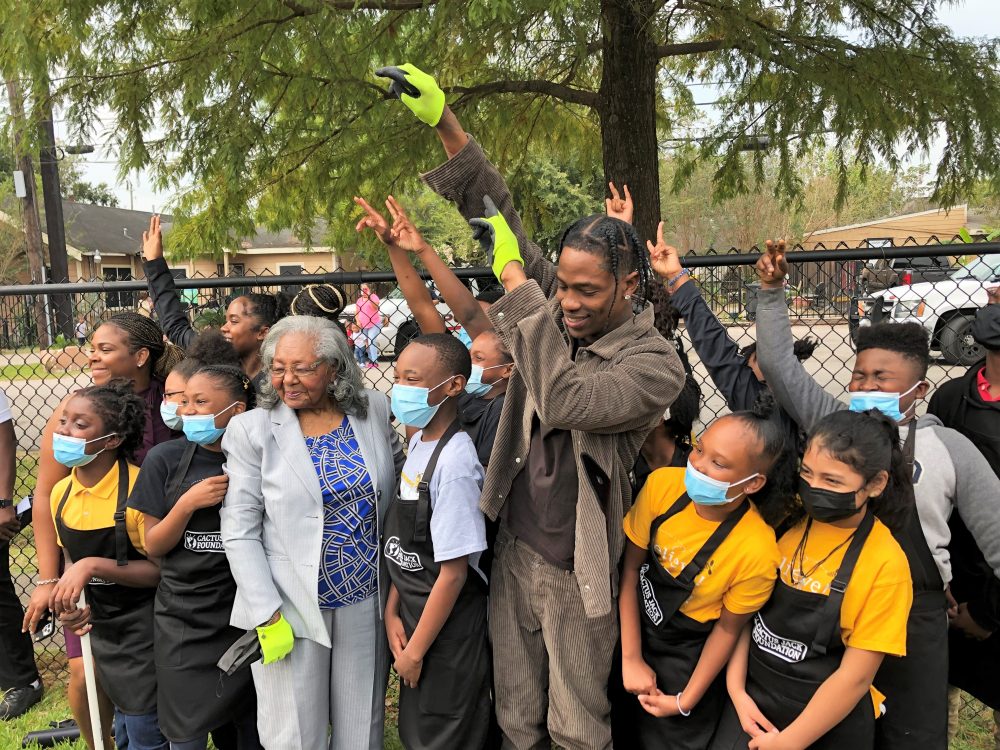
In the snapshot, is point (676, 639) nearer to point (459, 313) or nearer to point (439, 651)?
point (439, 651)

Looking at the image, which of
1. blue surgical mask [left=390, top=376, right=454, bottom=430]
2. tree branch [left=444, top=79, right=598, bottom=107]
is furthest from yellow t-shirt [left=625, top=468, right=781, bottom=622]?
tree branch [left=444, top=79, right=598, bottom=107]

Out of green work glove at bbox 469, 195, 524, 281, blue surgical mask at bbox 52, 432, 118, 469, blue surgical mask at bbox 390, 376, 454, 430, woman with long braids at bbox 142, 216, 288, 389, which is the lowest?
blue surgical mask at bbox 52, 432, 118, 469

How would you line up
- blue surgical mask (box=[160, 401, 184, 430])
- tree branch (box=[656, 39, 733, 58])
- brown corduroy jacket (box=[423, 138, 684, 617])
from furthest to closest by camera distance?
tree branch (box=[656, 39, 733, 58]) → blue surgical mask (box=[160, 401, 184, 430]) → brown corduroy jacket (box=[423, 138, 684, 617])

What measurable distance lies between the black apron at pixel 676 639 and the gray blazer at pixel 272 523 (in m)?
1.00

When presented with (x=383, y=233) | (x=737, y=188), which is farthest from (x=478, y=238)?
(x=737, y=188)

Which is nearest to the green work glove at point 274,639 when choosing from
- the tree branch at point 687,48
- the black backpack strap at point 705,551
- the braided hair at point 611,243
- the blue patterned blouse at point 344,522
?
the blue patterned blouse at point 344,522

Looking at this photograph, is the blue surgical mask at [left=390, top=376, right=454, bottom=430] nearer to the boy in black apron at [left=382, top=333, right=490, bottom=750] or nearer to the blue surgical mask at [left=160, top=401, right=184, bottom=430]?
the boy in black apron at [left=382, top=333, right=490, bottom=750]

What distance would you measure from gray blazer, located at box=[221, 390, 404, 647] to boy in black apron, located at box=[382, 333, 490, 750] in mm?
251

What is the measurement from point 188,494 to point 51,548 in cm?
85

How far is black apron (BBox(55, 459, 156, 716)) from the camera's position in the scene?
260cm

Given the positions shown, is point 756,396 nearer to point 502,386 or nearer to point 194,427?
point 502,386

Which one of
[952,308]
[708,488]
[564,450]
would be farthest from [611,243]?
[952,308]

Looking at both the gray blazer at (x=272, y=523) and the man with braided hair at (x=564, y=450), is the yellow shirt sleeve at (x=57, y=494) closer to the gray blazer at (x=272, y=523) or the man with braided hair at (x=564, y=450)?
the gray blazer at (x=272, y=523)

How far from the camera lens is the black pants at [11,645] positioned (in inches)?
139
